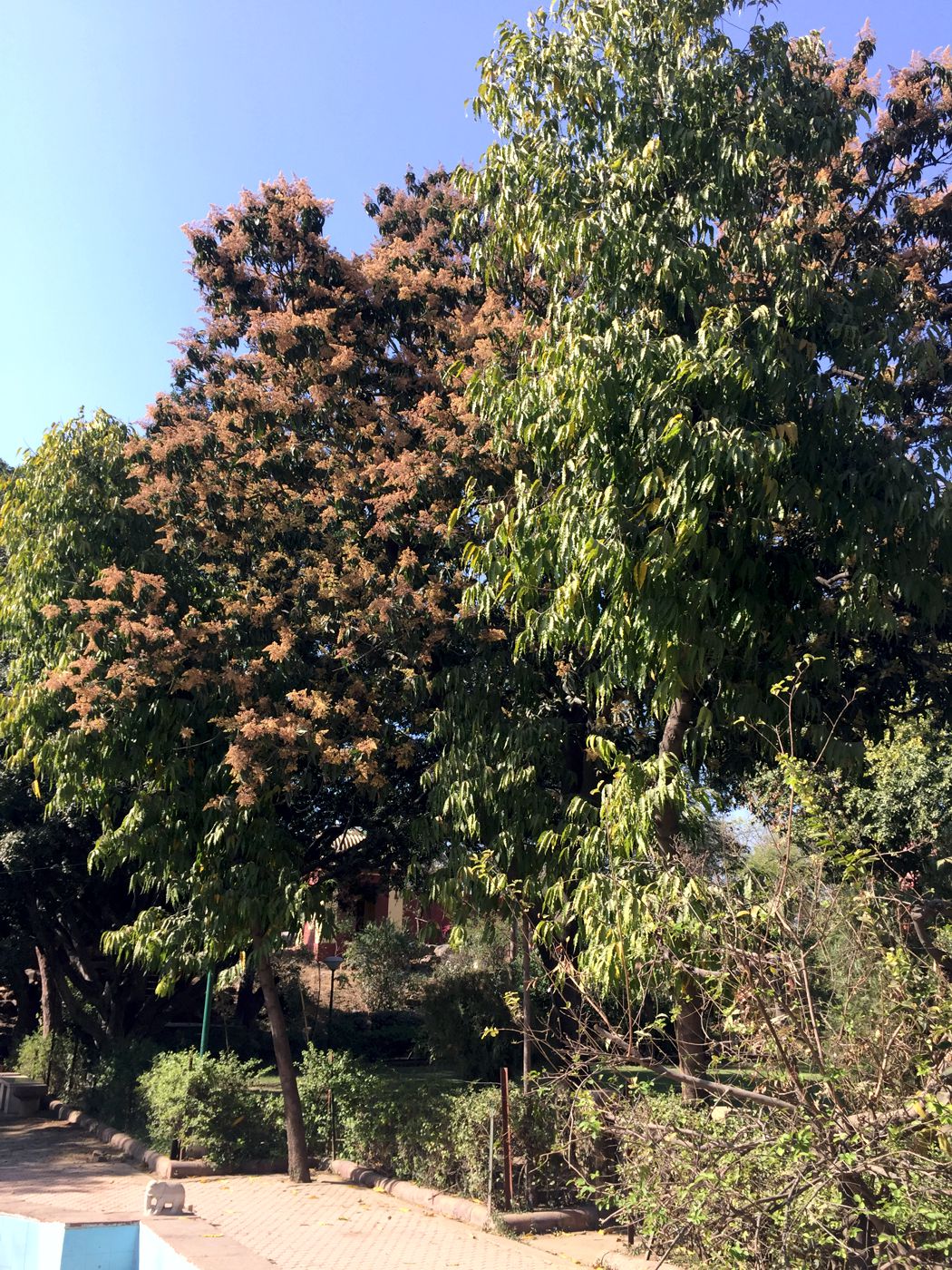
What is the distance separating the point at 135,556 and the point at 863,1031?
29.5 feet

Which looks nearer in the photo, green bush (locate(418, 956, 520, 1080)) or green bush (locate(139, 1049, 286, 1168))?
green bush (locate(139, 1049, 286, 1168))

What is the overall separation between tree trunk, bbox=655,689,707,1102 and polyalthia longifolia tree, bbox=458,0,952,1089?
0.03 metres

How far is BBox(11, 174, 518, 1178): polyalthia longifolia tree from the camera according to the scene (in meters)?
10.4

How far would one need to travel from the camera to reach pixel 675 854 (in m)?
7.26

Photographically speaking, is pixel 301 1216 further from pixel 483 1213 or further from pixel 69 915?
pixel 69 915

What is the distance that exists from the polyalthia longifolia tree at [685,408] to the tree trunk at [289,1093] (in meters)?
4.86

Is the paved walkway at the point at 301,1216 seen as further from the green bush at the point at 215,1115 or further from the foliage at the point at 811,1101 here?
the foliage at the point at 811,1101

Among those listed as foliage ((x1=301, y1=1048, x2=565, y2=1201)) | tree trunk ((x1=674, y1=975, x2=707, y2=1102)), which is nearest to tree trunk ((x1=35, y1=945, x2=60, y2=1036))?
foliage ((x1=301, y1=1048, x2=565, y2=1201))

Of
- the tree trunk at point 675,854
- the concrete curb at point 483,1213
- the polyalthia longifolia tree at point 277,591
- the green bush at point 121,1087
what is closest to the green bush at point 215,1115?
the polyalthia longifolia tree at point 277,591

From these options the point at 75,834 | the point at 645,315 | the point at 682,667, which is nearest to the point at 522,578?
the point at 682,667

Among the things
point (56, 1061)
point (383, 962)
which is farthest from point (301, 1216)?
point (383, 962)

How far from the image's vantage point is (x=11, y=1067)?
74.8 feet

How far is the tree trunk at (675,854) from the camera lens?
7.09 meters

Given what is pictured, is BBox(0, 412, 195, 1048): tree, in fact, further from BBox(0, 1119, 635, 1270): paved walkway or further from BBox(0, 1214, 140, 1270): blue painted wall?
BBox(0, 1214, 140, 1270): blue painted wall
